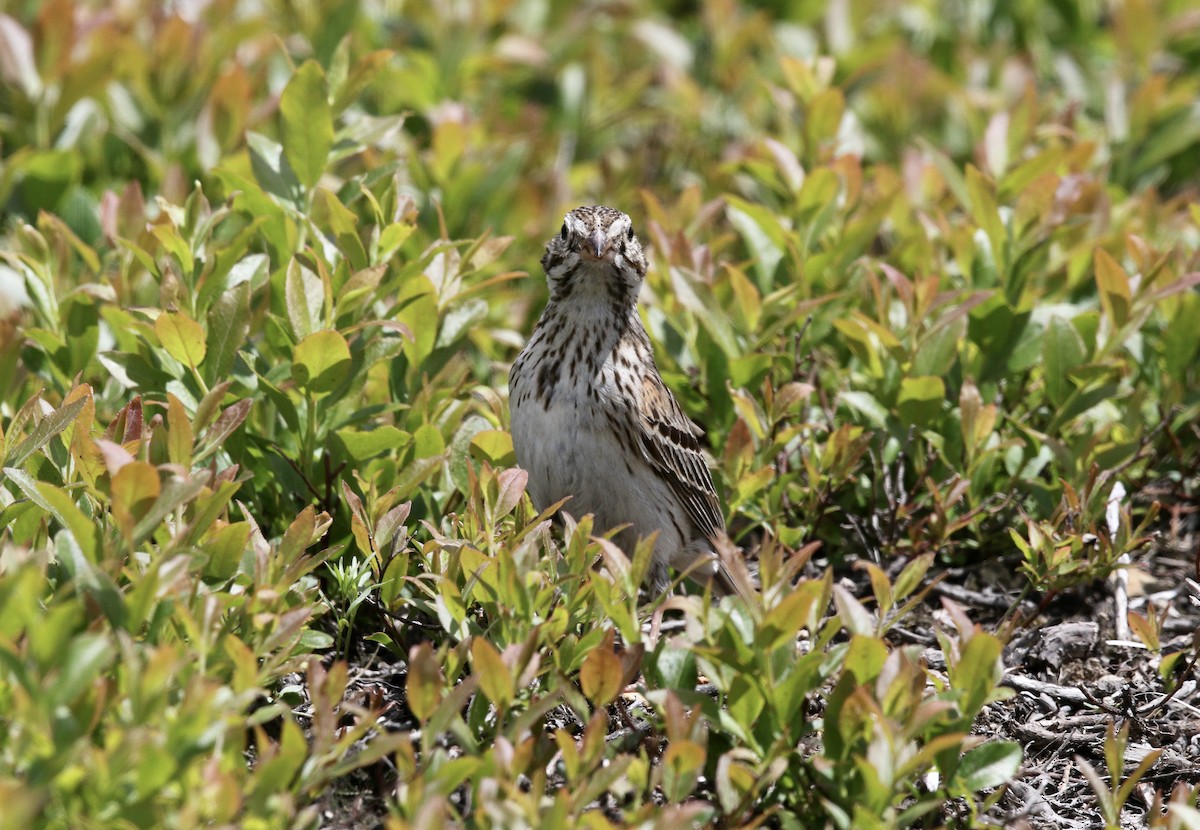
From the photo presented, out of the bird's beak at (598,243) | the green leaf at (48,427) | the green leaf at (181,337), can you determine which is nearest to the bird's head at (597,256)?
the bird's beak at (598,243)

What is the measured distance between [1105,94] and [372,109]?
417cm

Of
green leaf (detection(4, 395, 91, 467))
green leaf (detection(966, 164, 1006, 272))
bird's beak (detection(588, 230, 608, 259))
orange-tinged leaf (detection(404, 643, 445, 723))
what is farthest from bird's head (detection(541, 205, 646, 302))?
orange-tinged leaf (detection(404, 643, 445, 723))

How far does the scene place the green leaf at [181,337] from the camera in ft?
16.0

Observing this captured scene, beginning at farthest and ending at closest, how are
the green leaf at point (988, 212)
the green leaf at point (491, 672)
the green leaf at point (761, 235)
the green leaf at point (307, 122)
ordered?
the green leaf at point (761, 235) → the green leaf at point (988, 212) → the green leaf at point (307, 122) → the green leaf at point (491, 672)

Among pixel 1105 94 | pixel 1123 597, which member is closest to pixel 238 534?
pixel 1123 597

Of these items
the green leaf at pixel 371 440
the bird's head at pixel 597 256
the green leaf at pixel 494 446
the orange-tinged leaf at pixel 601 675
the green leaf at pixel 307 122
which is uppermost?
the green leaf at pixel 307 122

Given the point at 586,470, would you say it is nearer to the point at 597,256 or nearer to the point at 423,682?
the point at 597,256

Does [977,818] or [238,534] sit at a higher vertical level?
[238,534]

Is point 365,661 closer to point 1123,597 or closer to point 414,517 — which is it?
point 414,517

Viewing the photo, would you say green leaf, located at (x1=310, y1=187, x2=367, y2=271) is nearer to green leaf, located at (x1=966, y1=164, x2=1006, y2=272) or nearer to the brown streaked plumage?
the brown streaked plumage

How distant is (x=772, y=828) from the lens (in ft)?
14.2

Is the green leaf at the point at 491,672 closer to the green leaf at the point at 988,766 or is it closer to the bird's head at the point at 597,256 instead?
the green leaf at the point at 988,766

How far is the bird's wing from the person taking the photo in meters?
5.63

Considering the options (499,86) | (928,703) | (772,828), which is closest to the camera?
(928,703)
